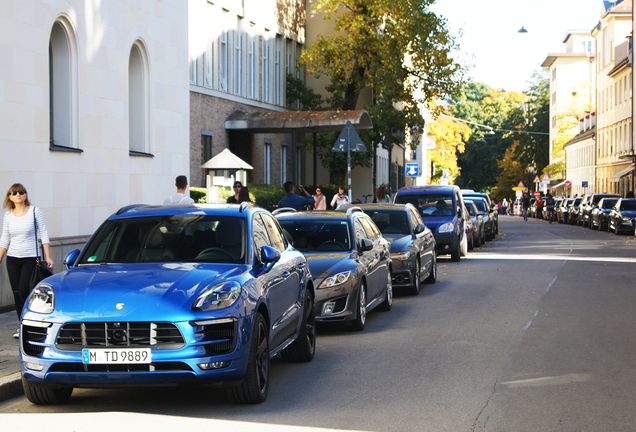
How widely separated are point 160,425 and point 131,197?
1077 centimetres

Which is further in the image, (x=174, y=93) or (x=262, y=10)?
(x=262, y=10)

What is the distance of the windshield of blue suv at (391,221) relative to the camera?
1535 centimetres

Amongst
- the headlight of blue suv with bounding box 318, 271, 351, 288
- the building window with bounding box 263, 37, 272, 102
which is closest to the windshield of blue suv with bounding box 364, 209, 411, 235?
the headlight of blue suv with bounding box 318, 271, 351, 288

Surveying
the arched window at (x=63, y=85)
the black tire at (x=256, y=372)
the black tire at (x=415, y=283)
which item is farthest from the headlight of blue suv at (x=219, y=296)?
the arched window at (x=63, y=85)

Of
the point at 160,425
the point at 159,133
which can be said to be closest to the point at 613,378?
the point at 160,425

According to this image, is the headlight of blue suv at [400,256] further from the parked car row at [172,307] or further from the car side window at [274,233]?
the car side window at [274,233]

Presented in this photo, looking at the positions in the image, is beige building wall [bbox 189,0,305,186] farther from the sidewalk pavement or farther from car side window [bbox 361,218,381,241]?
the sidewalk pavement

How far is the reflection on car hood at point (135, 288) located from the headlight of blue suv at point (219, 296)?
0.05 m

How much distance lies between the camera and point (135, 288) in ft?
21.1

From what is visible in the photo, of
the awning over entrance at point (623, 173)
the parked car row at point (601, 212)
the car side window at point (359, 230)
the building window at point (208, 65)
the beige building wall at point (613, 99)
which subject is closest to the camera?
the car side window at point (359, 230)

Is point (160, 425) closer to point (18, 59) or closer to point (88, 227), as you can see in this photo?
point (18, 59)

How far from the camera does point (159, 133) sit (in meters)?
17.8

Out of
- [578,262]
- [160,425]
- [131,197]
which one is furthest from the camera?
[578,262]

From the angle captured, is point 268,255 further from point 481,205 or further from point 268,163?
point 268,163
